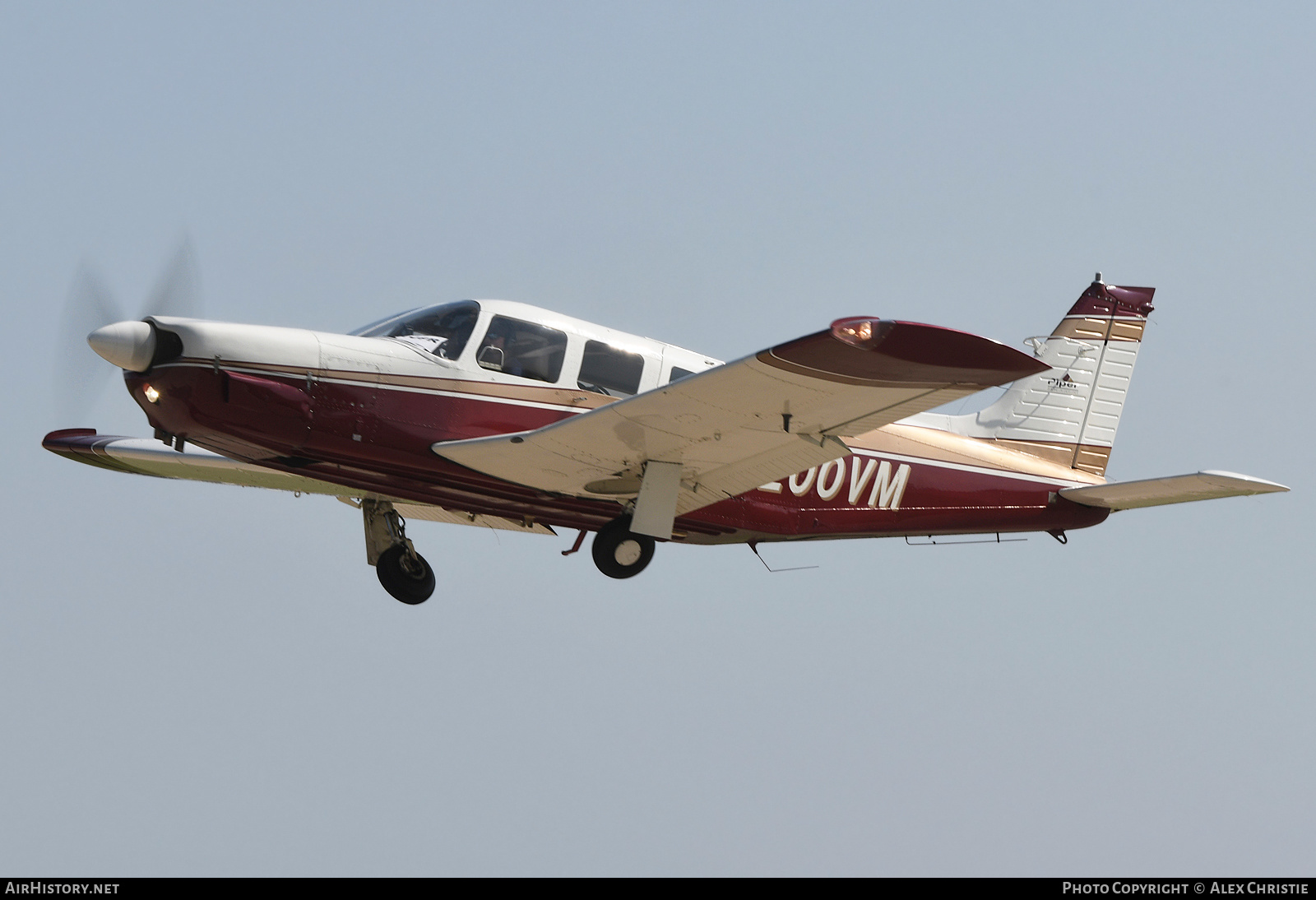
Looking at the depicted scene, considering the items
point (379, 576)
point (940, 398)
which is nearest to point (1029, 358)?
point (940, 398)

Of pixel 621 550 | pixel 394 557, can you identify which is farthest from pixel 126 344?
pixel 621 550

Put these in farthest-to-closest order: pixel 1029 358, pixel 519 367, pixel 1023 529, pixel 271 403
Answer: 1. pixel 1023 529
2. pixel 519 367
3. pixel 271 403
4. pixel 1029 358

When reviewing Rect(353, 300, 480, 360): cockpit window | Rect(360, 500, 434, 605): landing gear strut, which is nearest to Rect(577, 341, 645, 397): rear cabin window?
Rect(353, 300, 480, 360): cockpit window

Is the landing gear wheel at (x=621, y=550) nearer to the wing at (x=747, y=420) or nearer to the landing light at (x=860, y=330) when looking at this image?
the wing at (x=747, y=420)

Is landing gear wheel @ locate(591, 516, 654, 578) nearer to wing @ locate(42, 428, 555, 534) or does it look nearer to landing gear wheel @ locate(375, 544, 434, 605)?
wing @ locate(42, 428, 555, 534)

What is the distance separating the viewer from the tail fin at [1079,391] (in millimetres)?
14086

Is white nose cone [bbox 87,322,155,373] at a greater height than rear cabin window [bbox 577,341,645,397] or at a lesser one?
lesser

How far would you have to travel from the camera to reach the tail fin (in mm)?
14086

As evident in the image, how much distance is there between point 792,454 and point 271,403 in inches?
166

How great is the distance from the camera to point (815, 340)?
341 inches

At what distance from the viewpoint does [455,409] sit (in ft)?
36.7

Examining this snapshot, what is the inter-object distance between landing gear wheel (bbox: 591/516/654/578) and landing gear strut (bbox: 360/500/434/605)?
2.20 metres

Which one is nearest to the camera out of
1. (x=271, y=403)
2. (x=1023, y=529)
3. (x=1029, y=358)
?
(x=1029, y=358)
